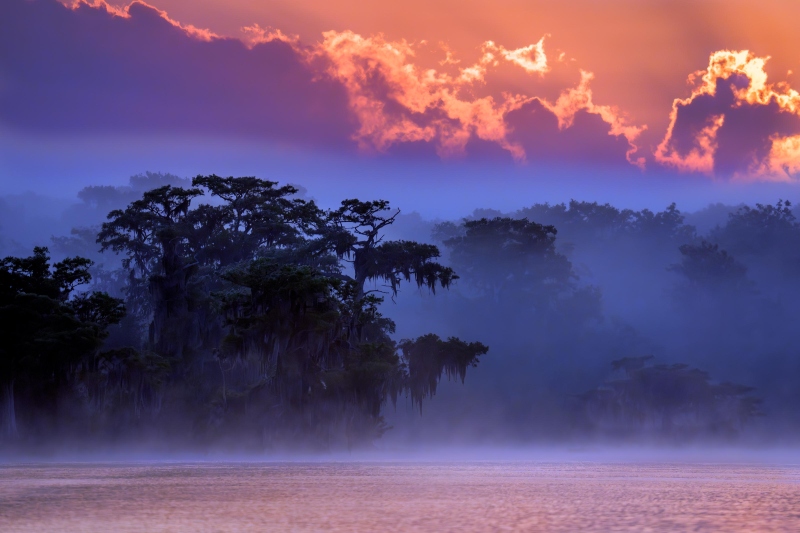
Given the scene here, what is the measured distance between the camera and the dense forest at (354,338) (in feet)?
131

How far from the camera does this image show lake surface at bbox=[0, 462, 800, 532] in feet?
43.9

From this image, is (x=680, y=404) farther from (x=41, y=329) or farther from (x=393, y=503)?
(x=393, y=503)

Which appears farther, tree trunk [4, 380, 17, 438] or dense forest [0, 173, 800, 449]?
dense forest [0, 173, 800, 449]

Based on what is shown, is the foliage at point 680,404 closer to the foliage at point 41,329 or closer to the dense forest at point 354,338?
the dense forest at point 354,338

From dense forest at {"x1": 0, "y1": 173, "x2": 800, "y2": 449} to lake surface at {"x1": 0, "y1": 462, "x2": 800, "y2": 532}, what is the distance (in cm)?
1478

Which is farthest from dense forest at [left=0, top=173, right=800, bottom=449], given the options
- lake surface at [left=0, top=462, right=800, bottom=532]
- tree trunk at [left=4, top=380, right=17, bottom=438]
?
lake surface at [left=0, top=462, right=800, bottom=532]

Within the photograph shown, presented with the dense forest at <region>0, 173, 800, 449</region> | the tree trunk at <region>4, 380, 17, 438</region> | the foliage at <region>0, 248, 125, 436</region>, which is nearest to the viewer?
the foliage at <region>0, 248, 125, 436</region>

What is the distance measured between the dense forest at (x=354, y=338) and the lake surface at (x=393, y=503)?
582 inches

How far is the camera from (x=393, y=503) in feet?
54.8

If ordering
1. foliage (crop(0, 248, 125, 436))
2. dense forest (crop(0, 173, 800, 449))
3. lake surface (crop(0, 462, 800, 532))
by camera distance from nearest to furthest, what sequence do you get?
lake surface (crop(0, 462, 800, 532)) < foliage (crop(0, 248, 125, 436)) < dense forest (crop(0, 173, 800, 449))

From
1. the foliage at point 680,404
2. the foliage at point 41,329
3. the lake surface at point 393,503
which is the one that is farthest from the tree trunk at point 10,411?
the foliage at point 680,404

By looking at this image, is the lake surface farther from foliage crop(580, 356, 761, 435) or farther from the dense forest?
foliage crop(580, 356, 761, 435)

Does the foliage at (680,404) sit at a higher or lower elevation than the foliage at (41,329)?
lower

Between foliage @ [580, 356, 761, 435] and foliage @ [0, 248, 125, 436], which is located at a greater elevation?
foliage @ [0, 248, 125, 436]
